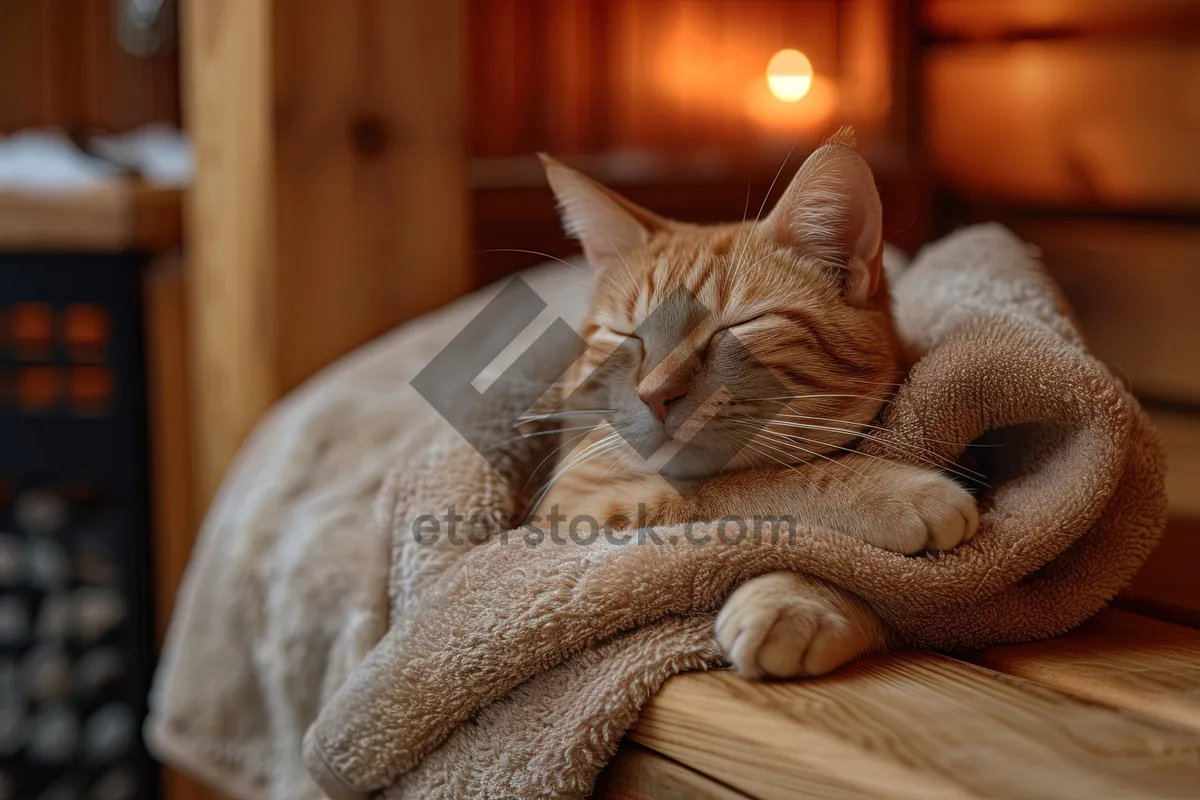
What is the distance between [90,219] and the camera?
1741mm

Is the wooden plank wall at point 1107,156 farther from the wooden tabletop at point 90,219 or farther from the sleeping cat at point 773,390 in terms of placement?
the wooden tabletop at point 90,219

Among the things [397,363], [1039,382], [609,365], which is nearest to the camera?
[1039,382]

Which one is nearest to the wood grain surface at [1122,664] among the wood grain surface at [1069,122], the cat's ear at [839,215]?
the cat's ear at [839,215]

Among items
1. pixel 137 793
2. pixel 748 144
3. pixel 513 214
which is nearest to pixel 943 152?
pixel 748 144

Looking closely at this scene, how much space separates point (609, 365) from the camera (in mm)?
986

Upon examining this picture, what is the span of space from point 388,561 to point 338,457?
0.29 meters

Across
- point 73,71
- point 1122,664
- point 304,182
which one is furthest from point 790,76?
point 1122,664

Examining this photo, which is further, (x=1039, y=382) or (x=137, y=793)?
(x=137, y=793)

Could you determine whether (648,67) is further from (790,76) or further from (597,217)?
(597,217)

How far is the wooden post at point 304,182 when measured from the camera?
5.48 feet

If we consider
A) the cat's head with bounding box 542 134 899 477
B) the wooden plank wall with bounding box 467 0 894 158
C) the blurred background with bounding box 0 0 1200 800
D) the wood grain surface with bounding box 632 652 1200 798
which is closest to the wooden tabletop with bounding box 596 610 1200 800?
the wood grain surface with bounding box 632 652 1200 798

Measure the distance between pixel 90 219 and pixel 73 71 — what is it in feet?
2.18

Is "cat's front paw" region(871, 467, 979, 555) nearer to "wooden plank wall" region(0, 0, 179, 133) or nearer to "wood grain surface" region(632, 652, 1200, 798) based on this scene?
"wood grain surface" region(632, 652, 1200, 798)

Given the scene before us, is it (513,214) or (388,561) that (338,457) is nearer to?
(388,561)
